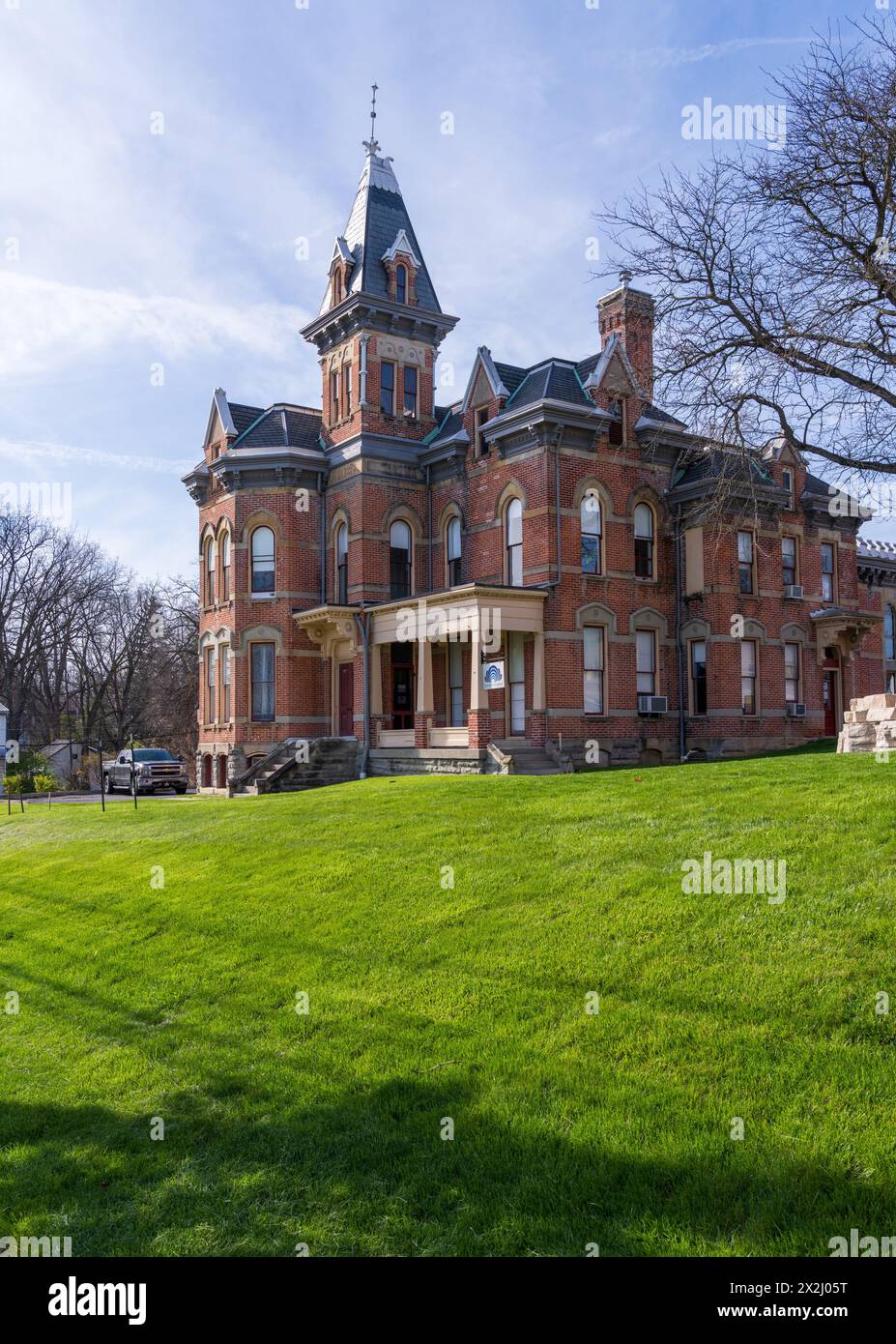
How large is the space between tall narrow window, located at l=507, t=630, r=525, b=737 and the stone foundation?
375 inches

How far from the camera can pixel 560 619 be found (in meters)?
26.1

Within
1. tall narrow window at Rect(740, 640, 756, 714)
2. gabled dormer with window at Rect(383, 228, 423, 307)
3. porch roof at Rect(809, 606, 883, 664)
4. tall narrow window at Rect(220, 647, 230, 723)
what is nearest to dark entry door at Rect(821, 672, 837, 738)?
porch roof at Rect(809, 606, 883, 664)

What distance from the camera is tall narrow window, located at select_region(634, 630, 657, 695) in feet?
93.0

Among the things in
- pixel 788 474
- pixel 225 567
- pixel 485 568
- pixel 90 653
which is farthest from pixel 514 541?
pixel 90 653

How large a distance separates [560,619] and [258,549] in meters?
10.7

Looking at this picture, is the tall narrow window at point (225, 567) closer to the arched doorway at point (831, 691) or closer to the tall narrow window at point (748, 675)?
the tall narrow window at point (748, 675)

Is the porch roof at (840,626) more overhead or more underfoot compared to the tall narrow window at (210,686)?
more overhead

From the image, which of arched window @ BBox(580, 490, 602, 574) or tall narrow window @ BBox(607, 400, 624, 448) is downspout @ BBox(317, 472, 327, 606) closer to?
arched window @ BBox(580, 490, 602, 574)

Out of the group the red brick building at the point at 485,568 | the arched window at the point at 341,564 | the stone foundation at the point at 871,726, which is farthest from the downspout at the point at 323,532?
the stone foundation at the point at 871,726

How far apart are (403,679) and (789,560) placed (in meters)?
12.7

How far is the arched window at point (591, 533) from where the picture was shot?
1059 inches

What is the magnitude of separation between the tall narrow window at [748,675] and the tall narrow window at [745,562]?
1.64m
